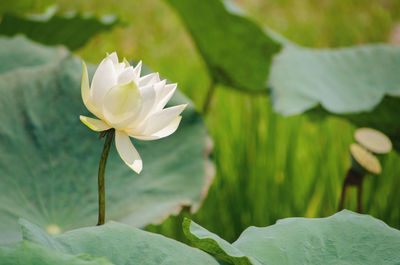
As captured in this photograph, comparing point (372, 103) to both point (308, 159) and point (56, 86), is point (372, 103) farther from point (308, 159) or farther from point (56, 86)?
point (56, 86)

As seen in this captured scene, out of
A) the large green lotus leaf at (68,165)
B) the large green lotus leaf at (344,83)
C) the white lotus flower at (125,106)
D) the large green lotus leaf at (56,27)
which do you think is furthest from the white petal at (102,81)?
the large green lotus leaf at (56,27)

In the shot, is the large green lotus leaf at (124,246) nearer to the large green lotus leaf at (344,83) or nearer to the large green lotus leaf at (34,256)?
the large green lotus leaf at (34,256)

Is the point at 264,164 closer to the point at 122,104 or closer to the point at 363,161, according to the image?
the point at 363,161

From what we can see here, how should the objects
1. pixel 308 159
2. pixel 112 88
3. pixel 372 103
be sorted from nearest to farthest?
pixel 112 88 < pixel 372 103 < pixel 308 159

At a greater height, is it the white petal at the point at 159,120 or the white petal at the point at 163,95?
the white petal at the point at 163,95

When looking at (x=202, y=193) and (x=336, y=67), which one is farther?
(x=336, y=67)

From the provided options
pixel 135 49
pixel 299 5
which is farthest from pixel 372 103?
pixel 299 5
